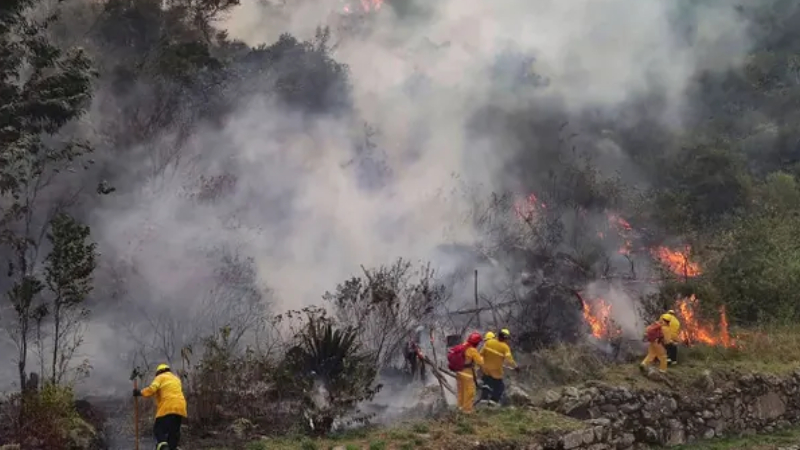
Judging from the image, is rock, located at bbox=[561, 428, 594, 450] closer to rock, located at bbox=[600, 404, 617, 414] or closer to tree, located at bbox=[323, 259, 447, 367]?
rock, located at bbox=[600, 404, 617, 414]

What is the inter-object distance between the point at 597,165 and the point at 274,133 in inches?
700

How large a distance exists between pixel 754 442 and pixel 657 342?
2.47 metres

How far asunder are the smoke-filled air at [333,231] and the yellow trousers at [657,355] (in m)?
0.07

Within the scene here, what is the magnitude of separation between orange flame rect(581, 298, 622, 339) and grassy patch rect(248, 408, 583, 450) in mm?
6253

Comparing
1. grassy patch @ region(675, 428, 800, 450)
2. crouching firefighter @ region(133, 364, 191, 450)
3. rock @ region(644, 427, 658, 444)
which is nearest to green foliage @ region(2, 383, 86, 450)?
crouching firefighter @ region(133, 364, 191, 450)

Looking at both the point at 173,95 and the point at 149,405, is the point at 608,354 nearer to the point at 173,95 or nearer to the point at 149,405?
the point at 149,405

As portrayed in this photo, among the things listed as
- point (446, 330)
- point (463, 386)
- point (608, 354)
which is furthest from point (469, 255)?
point (463, 386)

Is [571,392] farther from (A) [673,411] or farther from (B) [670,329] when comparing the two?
(B) [670,329]

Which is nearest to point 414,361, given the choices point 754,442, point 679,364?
point 679,364

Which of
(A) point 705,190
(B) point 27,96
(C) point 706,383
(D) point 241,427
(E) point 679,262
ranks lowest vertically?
(C) point 706,383

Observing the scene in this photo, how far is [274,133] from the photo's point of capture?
24562mm

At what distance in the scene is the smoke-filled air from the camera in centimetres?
1086

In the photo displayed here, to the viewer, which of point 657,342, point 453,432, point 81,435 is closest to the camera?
point 453,432

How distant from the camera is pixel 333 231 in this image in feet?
64.8
